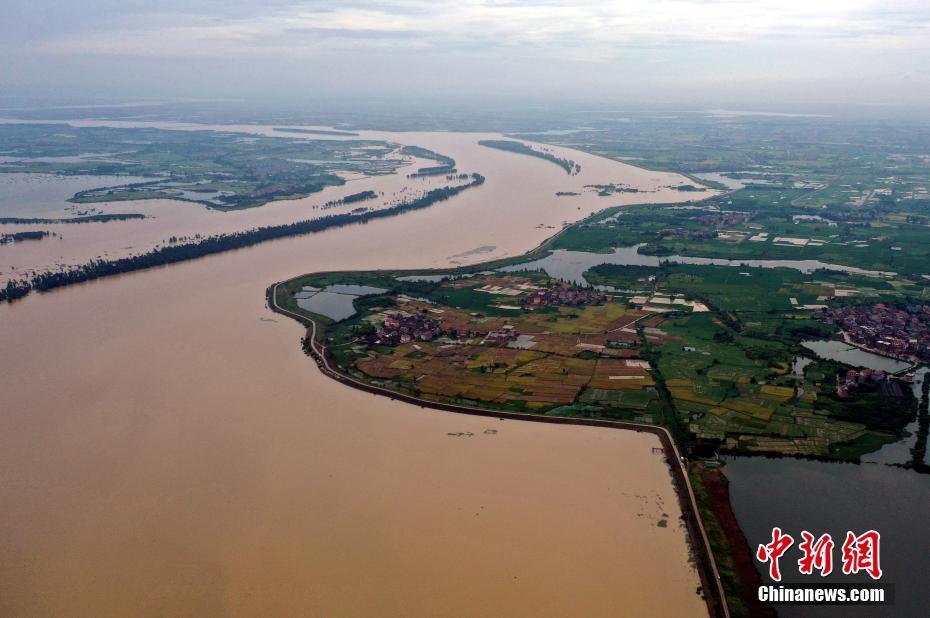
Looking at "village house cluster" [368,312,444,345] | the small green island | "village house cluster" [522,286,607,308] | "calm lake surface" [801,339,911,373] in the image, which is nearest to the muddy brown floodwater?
"village house cluster" [368,312,444,345]

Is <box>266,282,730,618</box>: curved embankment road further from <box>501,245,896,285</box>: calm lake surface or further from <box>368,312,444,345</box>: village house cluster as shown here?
<box>501,245,896,285</box>: calm lake surface

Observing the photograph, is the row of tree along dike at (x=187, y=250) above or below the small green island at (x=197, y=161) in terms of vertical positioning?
below

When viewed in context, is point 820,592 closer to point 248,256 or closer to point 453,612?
point 453,612

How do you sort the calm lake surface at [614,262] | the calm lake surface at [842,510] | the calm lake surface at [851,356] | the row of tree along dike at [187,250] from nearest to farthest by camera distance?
1. the calm lake surface at [842,510]
2. the calm lake surface at [851,356]
3. the row of tree along dike at [187,250]
4. the calm lake surface at [614,262]

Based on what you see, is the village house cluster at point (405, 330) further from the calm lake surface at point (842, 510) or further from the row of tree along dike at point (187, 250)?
the row of tree along dike at point (187, 250)

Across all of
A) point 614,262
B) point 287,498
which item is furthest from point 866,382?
point 614,262

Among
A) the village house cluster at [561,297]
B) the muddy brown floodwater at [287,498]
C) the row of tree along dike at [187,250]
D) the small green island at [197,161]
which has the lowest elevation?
the muddy brown floodwater at [287,498]

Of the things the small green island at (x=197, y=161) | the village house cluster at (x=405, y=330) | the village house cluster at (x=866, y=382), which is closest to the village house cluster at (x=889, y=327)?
the village house cluster at (x=866, y=382)
